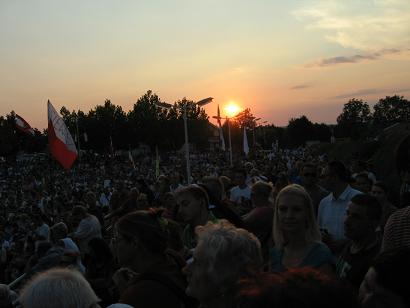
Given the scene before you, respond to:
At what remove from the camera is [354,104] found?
133000mm

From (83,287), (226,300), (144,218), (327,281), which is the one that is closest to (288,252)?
(144,218)

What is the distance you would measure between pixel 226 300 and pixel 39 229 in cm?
1022

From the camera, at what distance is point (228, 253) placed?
9.03ft

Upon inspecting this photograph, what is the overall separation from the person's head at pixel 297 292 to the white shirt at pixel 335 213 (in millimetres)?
4320

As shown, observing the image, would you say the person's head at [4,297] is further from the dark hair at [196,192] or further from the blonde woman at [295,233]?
the blonde woman at [295,233]

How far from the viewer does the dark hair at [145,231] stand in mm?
3580

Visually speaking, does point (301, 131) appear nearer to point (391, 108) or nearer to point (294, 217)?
point (391, 108)

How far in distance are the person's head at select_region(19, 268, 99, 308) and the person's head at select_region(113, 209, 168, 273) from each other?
2.82 feet

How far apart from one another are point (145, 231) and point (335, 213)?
2928 mm

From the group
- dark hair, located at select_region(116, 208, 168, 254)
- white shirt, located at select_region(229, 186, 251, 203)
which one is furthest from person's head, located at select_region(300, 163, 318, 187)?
dark hair, located at select_region(116, 208, 168, 254)

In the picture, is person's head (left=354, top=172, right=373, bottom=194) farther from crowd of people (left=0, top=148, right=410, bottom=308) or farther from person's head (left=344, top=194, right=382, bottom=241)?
person's head (left=344, top=194, right=382, bottom=241)

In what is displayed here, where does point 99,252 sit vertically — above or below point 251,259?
below

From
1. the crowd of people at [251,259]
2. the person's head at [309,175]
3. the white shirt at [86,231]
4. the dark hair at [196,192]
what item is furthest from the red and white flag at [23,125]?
the dark hair at [196,192]

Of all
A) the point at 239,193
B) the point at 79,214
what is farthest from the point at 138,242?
the point at 239,193
